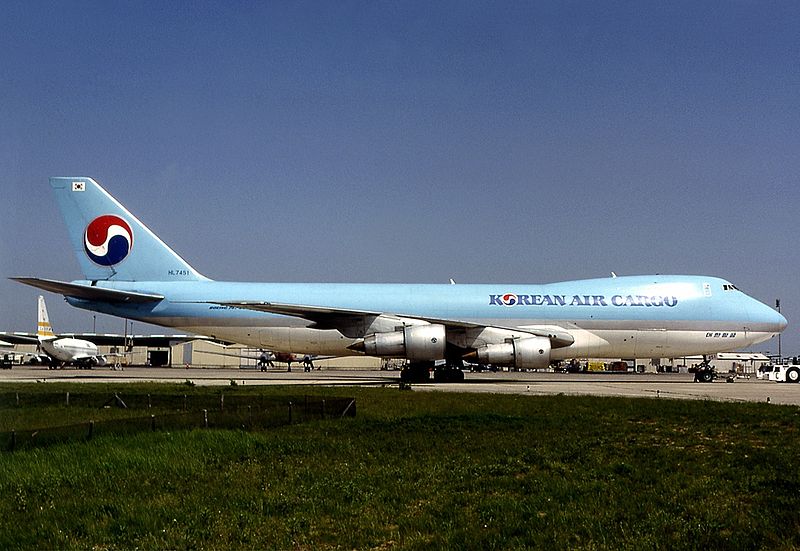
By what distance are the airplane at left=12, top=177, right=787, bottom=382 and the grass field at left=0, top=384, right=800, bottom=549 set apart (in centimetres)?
2204

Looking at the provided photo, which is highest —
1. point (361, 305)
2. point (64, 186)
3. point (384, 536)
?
point (64, 186)

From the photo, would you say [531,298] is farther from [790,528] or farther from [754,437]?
[790,528]

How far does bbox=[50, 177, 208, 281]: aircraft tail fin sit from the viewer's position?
130 ft

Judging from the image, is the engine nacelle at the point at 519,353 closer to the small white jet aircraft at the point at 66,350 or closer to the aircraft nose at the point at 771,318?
the aircraft nose at the point at 771,318

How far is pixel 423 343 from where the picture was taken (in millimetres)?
35344

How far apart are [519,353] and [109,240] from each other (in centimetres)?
2116

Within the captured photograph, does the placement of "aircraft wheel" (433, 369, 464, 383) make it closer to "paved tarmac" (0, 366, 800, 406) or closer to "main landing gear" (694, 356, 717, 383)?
"paved tarmac" (0, 366, 800, 406)

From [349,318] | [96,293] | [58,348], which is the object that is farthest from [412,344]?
[58,348]

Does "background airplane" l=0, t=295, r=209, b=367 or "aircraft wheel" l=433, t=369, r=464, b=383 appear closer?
"aircraft wheel" l=433, t=369, r=464, b=383

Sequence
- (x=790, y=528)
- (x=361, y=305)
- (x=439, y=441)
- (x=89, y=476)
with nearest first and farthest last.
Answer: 1. (x=790, y=528)
2. (x=89, y=476)
3. (x=439, y=441)
4. (x=361, y=305)

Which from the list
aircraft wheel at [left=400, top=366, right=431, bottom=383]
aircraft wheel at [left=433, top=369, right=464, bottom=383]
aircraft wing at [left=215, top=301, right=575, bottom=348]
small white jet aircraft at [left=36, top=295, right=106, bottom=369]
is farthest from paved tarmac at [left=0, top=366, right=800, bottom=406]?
small white jet aircraft at [left=36, top=295, right=106, bottom=369]

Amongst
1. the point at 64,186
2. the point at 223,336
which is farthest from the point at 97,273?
the point at 223,336

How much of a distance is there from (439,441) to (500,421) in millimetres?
3119

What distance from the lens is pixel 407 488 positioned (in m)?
10.7
